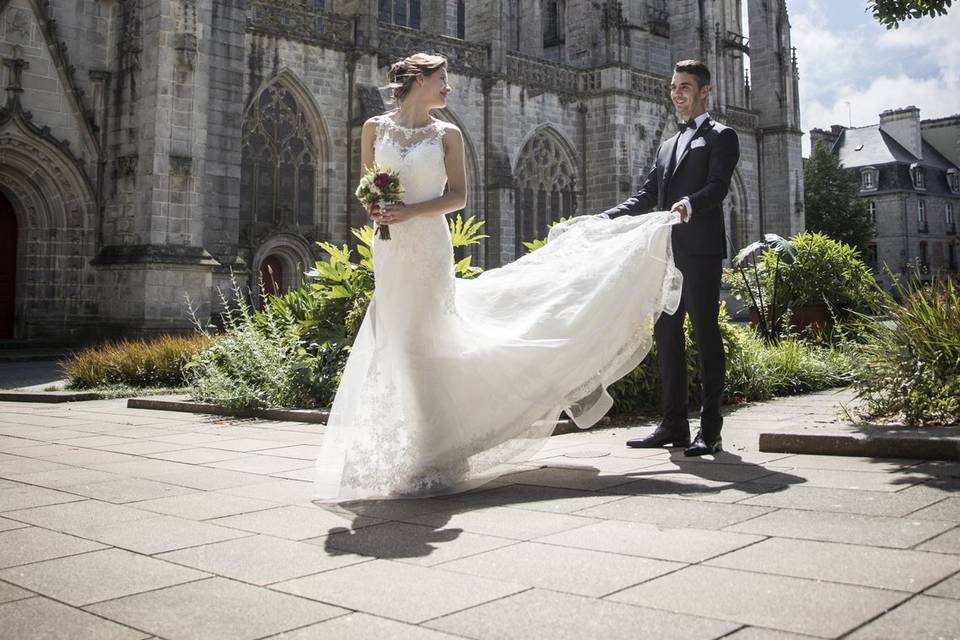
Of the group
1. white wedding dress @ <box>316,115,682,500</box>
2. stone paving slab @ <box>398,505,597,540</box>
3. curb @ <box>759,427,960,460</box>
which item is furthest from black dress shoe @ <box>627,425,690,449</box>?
stone paving slab @ <box>398,505,597,540</box>

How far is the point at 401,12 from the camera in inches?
1119

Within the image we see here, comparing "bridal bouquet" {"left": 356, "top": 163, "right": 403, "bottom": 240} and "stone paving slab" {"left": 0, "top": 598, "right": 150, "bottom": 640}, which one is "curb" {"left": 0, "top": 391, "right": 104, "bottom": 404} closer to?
"bridal bouquet" {"left": 356, "top": 163, "right": 403, "bottom": 240}

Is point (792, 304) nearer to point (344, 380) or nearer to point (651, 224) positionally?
point (651, 224)

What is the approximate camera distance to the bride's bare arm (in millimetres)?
4559

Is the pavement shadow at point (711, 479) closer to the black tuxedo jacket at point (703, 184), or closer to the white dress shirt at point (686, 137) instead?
the black tuxedo jacket at point (703, 184)

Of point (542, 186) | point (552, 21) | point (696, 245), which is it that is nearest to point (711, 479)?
point (696, 245)

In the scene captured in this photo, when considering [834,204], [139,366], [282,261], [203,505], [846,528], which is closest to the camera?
[846,528]

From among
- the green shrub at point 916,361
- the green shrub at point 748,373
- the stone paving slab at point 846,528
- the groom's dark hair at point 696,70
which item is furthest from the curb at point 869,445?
the groom's dark hair at point 696,70

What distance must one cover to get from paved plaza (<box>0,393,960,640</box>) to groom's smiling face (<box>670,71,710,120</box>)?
7.14 ft

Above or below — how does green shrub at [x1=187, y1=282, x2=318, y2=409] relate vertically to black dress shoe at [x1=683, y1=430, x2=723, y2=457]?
above

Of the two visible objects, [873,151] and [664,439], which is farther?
[873,151]

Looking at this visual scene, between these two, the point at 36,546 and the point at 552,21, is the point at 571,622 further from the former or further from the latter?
the point at 552,21

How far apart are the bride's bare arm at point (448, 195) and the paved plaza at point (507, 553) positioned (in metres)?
1.42

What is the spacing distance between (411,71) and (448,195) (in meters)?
0.68
